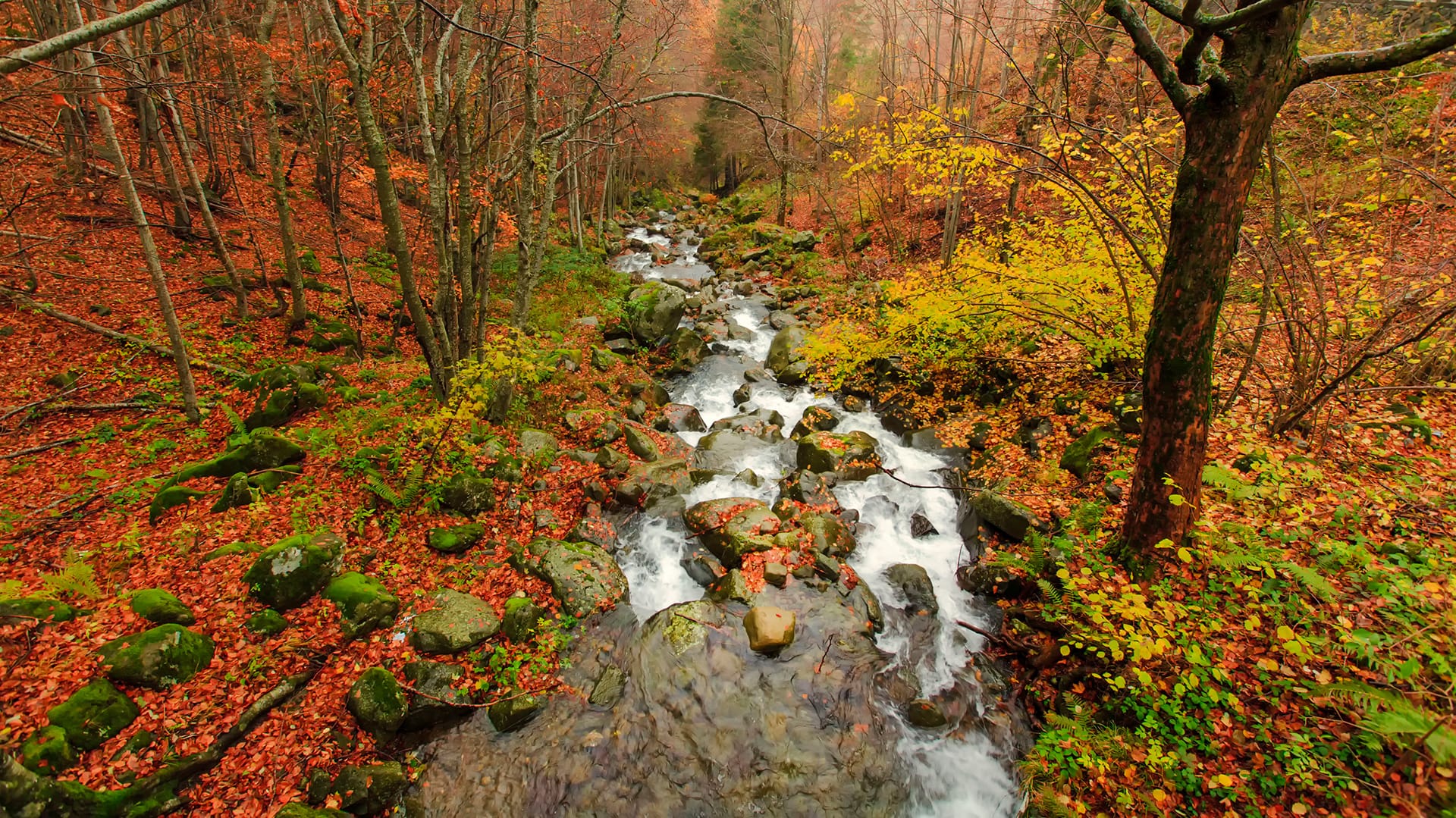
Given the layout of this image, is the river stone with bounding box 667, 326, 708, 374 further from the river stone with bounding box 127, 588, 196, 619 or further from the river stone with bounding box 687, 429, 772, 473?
the river stone with bounding box 127, 588, 196, 619

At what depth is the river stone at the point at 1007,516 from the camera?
7.29m

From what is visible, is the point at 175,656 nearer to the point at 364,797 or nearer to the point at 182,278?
the point at 364,797

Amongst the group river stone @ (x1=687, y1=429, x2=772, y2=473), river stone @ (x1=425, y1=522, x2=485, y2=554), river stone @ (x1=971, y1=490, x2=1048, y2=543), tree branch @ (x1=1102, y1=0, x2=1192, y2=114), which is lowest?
river stone @ (x1=687, y1=429, x2=772, y2=473)

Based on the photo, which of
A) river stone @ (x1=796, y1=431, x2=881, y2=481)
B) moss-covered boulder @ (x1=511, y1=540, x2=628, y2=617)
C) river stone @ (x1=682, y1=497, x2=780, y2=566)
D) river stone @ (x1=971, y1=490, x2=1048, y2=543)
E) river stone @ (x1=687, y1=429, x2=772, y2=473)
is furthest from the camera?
river stone @ (x1=687, y1=429, x2=772, y2=473)

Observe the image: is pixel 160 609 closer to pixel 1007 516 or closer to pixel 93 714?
pixel 93 714

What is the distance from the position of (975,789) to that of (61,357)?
559 inches

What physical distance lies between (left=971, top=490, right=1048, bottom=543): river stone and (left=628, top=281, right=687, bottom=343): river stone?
9635mm

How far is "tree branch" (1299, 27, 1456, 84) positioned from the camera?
3460 mm

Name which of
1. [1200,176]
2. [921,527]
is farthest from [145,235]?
[1200,176]

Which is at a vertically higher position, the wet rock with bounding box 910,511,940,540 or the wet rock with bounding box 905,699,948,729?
the wet rock with bounding box 910,511,940,540

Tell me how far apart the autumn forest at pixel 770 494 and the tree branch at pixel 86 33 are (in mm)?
33

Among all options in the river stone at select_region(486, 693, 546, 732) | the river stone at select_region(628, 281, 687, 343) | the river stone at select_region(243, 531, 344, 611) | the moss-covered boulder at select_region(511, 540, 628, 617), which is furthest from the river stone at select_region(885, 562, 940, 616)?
the river stone at select_region(628, 281, 687, 343)

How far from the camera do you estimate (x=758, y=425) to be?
1171 centimetres

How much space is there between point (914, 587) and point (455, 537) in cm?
624
